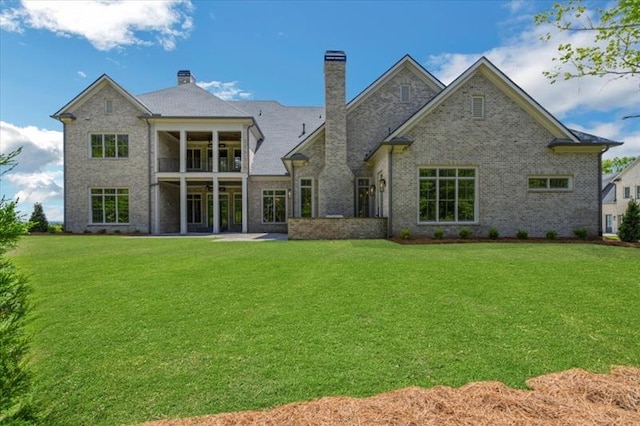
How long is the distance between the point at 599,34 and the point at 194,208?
22.8 m

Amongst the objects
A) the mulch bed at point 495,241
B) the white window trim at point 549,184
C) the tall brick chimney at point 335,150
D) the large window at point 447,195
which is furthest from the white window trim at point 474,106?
the tall brick chimney at point 335,150

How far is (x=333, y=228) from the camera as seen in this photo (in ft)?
49.5

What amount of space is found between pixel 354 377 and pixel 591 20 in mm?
10846

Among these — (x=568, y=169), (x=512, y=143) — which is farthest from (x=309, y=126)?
(x=568, y=169)

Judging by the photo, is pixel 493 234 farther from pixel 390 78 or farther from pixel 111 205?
pixel 111 205

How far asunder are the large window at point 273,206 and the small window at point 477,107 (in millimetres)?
11799

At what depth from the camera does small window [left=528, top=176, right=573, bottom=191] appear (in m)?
14.9

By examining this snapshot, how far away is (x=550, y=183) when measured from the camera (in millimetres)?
14977

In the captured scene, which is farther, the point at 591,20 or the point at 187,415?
the point at 591,20

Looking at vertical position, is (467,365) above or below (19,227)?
below

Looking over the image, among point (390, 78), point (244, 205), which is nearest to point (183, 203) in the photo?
point (244, 205)

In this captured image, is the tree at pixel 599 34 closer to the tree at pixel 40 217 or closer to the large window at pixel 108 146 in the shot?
the large window at pixel 108 146

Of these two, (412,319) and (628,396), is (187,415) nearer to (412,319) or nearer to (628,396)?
(412,319)

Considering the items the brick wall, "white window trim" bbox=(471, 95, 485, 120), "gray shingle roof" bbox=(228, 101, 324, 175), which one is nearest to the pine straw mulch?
"white window trim" bbox=(471, 95, 485, 120)
